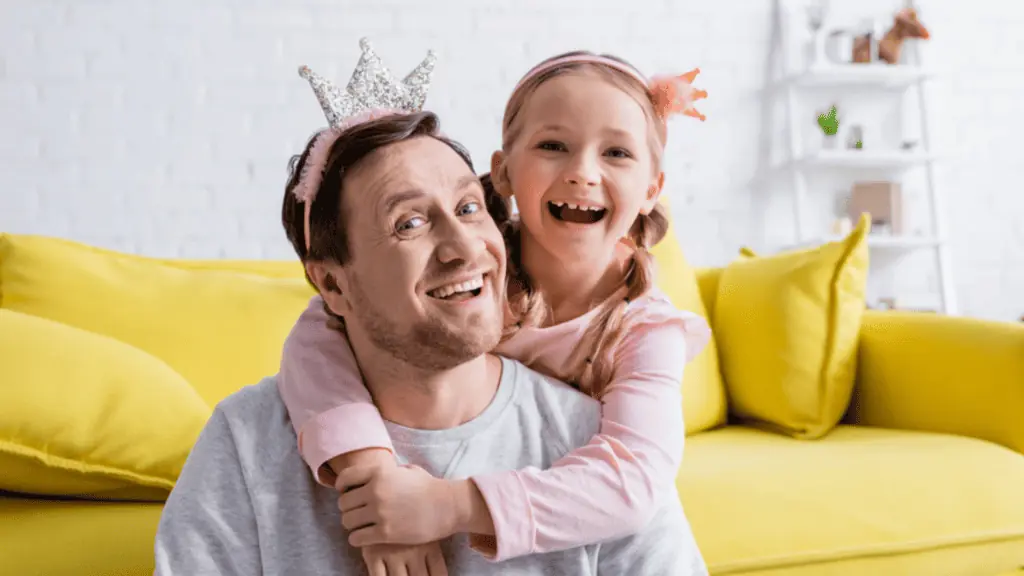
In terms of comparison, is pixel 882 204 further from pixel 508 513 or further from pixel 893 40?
pixel 508 513

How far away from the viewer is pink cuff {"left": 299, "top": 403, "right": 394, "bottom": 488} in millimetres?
913

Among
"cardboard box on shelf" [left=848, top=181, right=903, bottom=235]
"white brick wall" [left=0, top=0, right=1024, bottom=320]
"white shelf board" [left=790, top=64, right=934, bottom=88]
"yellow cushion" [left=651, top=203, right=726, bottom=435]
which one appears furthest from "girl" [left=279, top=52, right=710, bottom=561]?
"cardboard box on shelf" [left=848, top=181, right=903, bottom=235]

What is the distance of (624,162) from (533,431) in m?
0.36

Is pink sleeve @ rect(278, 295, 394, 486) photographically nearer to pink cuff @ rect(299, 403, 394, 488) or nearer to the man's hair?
pink cuff @ rect(299, 403, 394, 488)

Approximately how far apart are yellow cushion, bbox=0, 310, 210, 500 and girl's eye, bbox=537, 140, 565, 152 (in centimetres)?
72

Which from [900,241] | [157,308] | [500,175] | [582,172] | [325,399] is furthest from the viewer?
[900,241]

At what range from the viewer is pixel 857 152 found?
372 cm

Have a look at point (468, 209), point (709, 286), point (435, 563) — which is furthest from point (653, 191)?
point (709, 286)

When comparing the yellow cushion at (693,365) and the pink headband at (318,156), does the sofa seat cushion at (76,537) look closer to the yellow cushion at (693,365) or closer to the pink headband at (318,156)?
the pink headband at (318,156)

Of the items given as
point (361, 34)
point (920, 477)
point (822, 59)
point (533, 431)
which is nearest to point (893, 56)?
point (822, 59)

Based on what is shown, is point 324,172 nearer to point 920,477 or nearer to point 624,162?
point 624,162

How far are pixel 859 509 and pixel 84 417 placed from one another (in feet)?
4.27

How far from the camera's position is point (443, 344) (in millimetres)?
913

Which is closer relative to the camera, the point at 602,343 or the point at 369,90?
the point at 369,90
